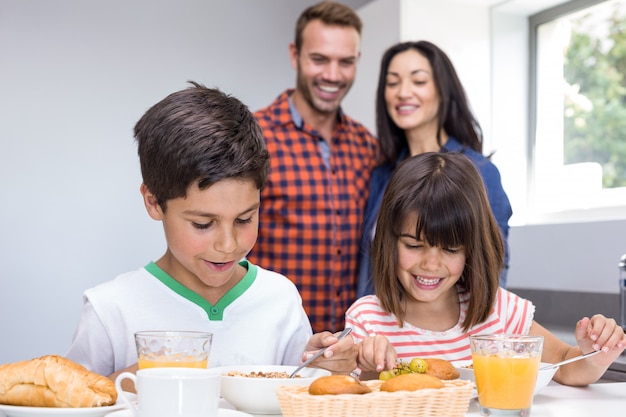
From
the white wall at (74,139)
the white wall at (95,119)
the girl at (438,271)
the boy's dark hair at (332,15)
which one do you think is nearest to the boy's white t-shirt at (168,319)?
the girl at (438,271)

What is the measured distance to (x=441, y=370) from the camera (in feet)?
3.69

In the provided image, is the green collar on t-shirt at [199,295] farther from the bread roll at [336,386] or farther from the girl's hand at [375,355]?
the bread roll at [336,386]

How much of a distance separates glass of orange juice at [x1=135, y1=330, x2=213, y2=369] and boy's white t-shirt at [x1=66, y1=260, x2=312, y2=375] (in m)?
0.47

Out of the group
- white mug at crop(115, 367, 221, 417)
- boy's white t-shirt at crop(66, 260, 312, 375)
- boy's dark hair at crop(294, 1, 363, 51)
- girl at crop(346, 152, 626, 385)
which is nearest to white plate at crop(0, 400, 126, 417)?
white mug at crop(115, 367, 221, 417)

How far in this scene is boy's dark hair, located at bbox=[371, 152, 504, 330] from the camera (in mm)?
1602

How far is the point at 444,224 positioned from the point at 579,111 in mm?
2043

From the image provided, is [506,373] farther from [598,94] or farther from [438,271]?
[598,94]

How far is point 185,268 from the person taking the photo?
147cm

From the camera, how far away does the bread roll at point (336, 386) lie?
2.80ft

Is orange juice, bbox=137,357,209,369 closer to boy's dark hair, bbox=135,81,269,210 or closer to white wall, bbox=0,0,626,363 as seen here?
boy's dark hair, bbox=135,81,269,210

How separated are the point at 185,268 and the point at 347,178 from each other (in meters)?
1.23

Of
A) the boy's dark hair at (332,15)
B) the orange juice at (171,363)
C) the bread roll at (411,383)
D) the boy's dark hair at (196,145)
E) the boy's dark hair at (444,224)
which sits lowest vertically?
the bread roll at (411,383)

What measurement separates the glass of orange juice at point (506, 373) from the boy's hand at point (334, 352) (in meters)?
0.21

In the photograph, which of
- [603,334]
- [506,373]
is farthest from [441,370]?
[603,334]
